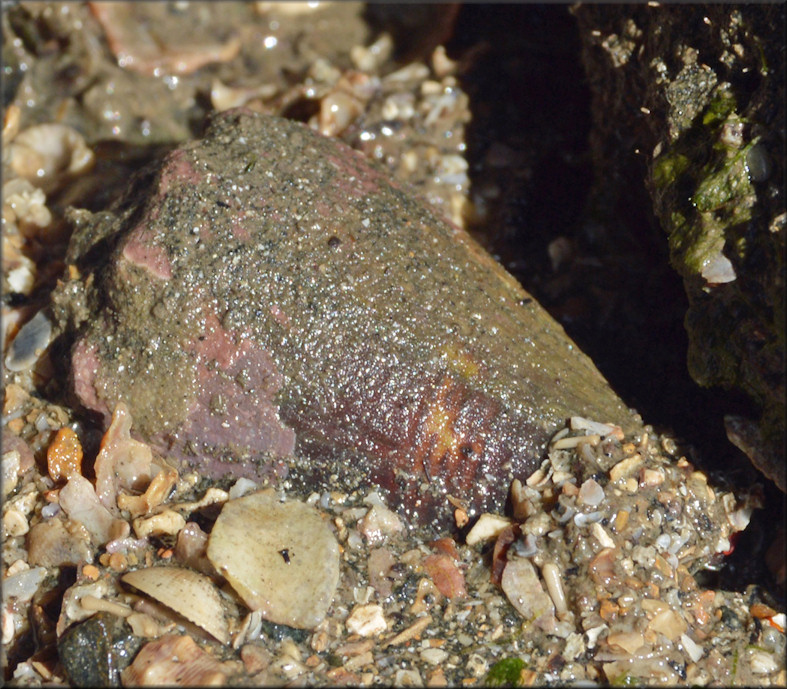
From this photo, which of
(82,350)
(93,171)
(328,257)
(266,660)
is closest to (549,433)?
(328,257)

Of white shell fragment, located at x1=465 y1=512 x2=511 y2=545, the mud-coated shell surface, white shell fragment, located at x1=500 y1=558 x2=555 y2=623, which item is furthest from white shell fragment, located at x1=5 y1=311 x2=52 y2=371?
white shell fragment, located at x1=500 y1=558 x2=555 y2=623

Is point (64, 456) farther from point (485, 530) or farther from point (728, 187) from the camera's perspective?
point (728, 187)

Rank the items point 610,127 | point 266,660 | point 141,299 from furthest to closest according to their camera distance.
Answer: point 610,127, point 141,299, point 266,660

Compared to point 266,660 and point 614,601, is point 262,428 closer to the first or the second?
point 266,660

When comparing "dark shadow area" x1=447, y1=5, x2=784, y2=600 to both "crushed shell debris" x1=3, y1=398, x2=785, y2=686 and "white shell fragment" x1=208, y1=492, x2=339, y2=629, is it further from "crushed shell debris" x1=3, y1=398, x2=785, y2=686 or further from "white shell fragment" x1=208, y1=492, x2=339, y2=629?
"white shell fragment" x1=208, y1=492, x2=339, y2=629

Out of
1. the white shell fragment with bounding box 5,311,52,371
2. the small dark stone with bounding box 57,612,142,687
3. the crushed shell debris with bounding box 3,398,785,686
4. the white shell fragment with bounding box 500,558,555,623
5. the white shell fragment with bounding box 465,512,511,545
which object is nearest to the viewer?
the small dark stone with bounding box 57,612,142,687

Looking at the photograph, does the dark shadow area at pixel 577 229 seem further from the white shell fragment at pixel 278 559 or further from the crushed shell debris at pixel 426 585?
the white shell fragment at pixel 278 559

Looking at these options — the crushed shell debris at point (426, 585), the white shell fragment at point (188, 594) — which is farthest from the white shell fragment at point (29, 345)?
the white shell fragment at point (188, 594)
